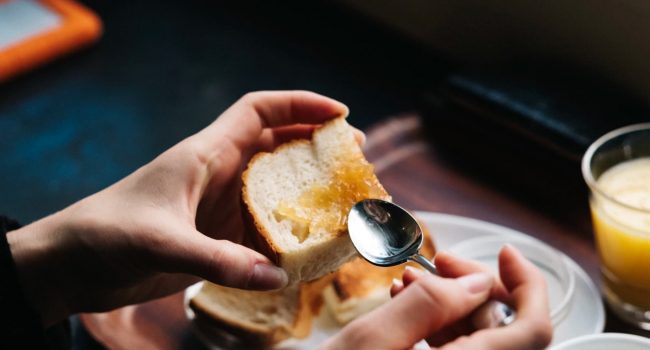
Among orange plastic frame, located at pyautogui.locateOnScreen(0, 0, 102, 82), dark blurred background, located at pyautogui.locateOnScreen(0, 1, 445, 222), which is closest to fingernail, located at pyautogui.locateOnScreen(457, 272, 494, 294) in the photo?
dark blurred background, located at pyautogui.locateOnScreen(0, 1, 445, 222)

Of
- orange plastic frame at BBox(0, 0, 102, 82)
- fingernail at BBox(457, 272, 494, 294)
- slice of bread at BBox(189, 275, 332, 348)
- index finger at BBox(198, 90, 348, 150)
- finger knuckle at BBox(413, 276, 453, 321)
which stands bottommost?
slice of bread at BBox(189, 275, 332, 348)

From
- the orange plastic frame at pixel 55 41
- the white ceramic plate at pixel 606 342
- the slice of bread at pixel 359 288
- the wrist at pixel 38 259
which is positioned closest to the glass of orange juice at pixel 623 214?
the white ceramic plate at pixel 606 342

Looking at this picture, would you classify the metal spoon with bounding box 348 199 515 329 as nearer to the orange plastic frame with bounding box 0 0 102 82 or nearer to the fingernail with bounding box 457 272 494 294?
the fingernail with bounding box 457 272 494 294

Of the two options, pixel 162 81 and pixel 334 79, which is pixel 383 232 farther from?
pixel 162 81

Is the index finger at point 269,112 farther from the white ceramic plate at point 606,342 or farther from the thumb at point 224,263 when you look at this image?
the white ceramic plate at point 606,342

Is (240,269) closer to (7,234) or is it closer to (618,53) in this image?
(7,234)
